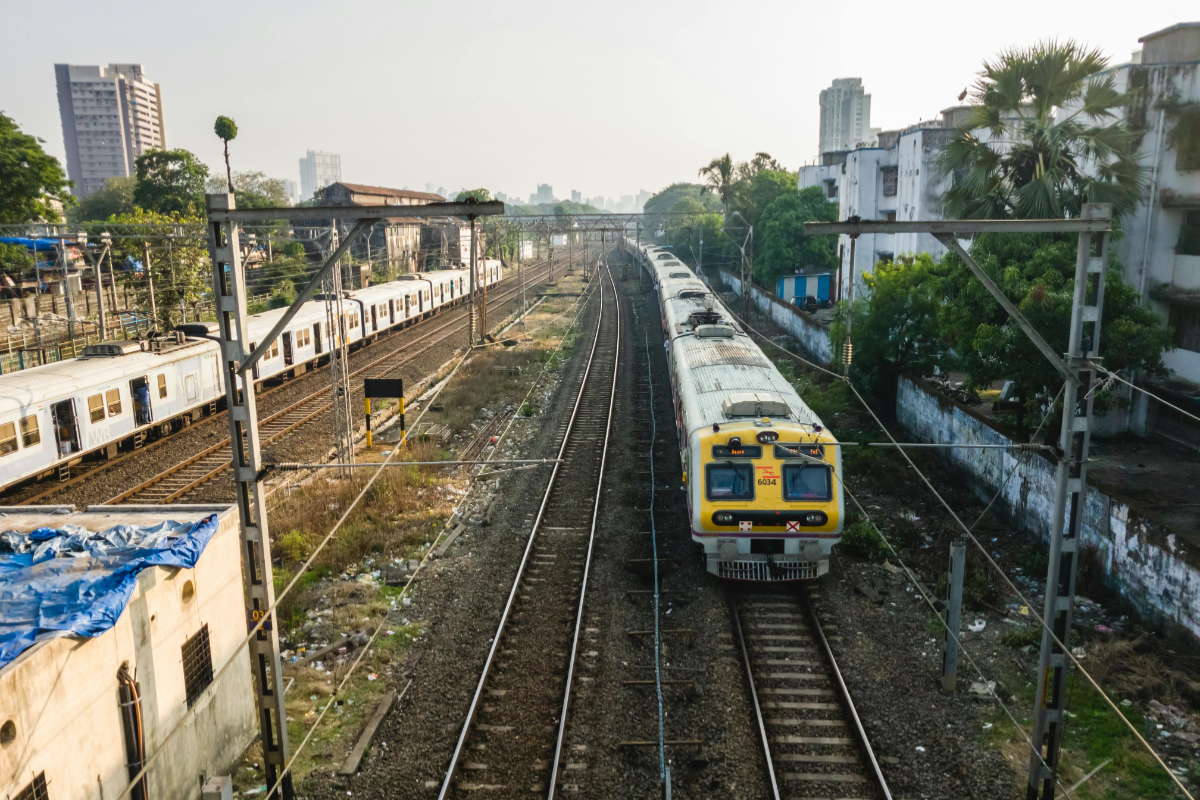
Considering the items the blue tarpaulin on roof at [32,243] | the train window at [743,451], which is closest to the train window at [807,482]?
the train window at [743,451]

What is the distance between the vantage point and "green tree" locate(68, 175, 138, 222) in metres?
73.6

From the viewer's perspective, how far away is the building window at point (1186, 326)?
17.6m

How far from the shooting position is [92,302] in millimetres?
47406

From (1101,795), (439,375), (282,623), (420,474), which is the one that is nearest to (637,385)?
(439,375)

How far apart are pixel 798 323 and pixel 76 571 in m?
30.5

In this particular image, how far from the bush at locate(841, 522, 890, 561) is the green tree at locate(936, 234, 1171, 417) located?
3793mm

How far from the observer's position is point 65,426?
1745 centimetres

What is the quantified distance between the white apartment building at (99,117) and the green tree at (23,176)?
153262mm

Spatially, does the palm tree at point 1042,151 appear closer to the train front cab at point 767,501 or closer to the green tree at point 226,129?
the train front cab at point 767,501

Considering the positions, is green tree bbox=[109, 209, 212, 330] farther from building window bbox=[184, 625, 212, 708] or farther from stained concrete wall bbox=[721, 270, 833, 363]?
building window bbox=[184, 625, 212, 708]

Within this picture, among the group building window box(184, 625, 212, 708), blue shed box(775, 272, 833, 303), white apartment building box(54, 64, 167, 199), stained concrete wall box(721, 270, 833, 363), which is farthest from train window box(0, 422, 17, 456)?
white apartment building box(54, 64, 167, 199)

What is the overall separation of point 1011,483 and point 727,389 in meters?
5.78

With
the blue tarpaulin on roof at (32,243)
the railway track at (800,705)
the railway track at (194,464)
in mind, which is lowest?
the railway track at (800,705)

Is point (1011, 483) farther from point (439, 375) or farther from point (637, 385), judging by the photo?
point (439, 375)
